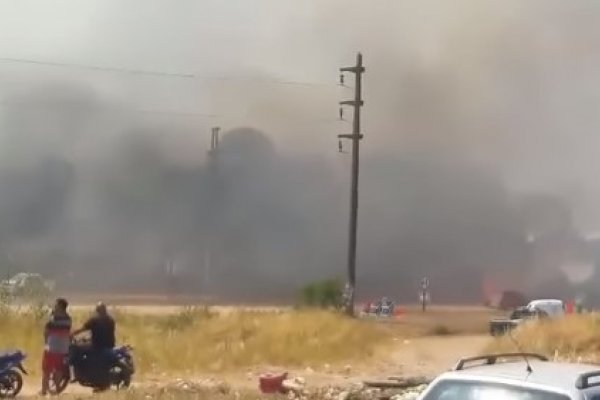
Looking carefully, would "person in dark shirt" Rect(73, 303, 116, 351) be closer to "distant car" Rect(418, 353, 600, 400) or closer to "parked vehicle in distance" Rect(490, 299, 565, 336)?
"distant car" Rect(418, 353, 600, 400)

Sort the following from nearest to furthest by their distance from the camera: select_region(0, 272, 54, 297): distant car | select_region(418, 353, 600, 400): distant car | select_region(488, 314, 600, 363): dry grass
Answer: select_region(418, 353, 600, 400): distant car → select_region(488, 314, 600, 363): dry grass → select_region(0, 272, 54, 297): distant car

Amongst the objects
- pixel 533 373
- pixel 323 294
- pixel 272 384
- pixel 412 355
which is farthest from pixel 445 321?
pixel 533 373

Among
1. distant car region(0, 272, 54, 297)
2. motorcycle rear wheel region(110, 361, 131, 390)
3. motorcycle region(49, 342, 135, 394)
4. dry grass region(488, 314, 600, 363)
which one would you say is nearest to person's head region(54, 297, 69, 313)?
motorcycle region(49, 342, 135, 394)

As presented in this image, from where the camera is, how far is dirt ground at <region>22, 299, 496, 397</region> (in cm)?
1997

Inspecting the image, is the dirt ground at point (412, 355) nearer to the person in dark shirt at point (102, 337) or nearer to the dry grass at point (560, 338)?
the person in dark shirt at point (102, 337)

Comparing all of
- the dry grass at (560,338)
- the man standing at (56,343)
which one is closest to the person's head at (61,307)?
the man standing at (56,343)

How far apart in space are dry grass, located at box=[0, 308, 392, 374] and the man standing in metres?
4.77

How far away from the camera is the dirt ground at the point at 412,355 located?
786 inches

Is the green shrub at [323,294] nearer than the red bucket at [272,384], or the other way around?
the red bucket at [272,384]

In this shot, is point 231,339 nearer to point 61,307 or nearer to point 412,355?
point 412,355

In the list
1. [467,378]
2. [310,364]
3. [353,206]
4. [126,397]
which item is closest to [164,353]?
[310,364]

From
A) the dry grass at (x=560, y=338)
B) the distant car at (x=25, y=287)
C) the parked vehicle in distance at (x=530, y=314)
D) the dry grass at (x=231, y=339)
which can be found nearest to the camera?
the dry grass at (x=560, y=338)

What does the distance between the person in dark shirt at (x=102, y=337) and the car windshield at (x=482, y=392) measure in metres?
9.96

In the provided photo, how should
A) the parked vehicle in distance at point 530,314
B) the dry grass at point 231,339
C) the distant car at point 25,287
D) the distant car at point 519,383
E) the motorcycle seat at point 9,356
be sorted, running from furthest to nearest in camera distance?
the parked vehicle in distance at point 530,314 < the distant car at point 25,287 < the dry grass at point 231,339 < the motorcycle seat at point 9,356 < the distant car at point 519,383
